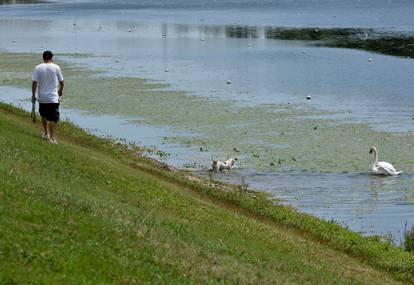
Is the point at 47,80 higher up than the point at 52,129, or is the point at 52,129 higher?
the point at 47,80

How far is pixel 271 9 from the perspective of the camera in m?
Result: 145

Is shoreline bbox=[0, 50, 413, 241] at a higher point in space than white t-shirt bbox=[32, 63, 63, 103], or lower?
lower

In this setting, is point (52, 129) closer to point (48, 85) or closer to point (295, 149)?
point (48, 85)

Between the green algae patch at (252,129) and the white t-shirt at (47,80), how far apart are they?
11.0 m

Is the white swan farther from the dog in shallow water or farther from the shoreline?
the dog in shallow water

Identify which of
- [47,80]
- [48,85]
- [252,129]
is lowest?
[252,129]

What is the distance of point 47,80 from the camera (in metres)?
20.8

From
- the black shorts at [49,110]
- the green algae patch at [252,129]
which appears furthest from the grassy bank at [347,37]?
the black shorts at [49,110]

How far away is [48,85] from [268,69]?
136 feet

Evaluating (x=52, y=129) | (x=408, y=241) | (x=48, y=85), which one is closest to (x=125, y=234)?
(x=48, y=85)

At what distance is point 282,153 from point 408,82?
21.8 m

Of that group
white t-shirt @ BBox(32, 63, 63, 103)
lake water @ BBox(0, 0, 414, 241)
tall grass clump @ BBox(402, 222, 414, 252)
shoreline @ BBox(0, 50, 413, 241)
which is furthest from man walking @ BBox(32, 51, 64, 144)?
tall grass clump @ BBox(402, 222, 414, 252)

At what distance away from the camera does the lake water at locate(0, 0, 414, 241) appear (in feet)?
88.7

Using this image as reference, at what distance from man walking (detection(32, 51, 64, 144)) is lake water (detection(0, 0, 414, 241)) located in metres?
7.84
